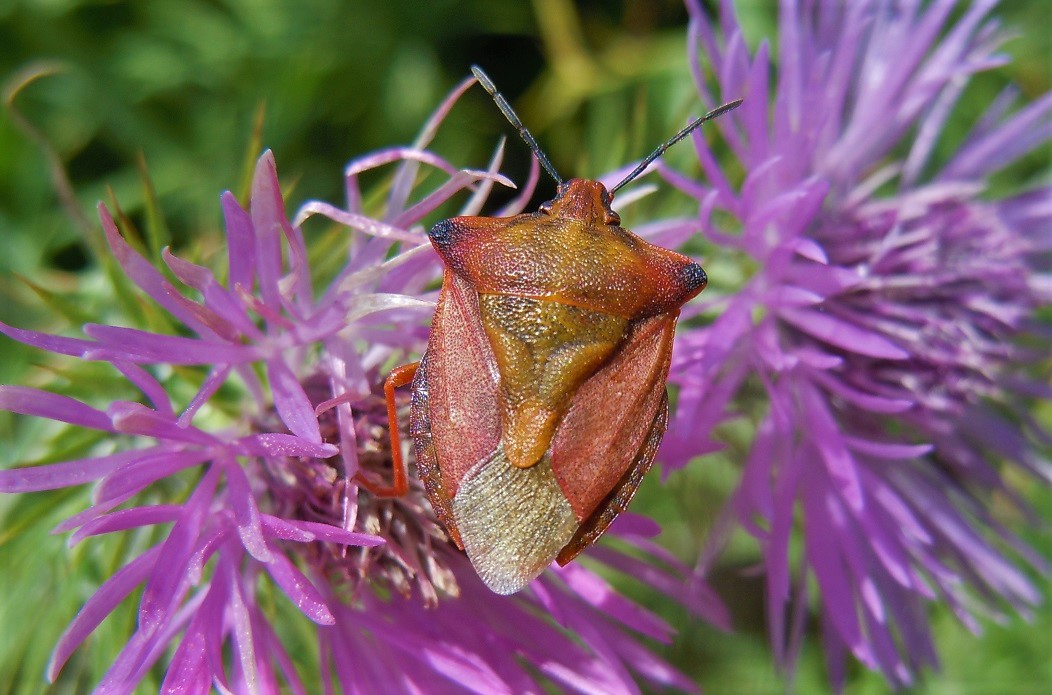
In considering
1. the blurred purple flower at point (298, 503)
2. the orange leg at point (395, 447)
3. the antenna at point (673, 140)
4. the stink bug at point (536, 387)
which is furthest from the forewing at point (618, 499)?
the antenna at point (673, 140)

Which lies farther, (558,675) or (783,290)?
(783,290)

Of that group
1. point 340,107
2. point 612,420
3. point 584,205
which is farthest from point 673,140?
point 340,107

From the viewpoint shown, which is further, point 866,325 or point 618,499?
point 866,325

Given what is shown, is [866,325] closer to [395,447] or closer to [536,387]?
[536,387]

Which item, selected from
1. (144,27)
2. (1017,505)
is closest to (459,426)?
(1017,505)

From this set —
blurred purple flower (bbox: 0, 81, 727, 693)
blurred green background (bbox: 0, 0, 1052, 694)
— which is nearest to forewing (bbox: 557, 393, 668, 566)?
blurred purple flower (bbox: 0, 81, 727, 693)

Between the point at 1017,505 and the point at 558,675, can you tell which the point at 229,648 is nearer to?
the point at 558,675
